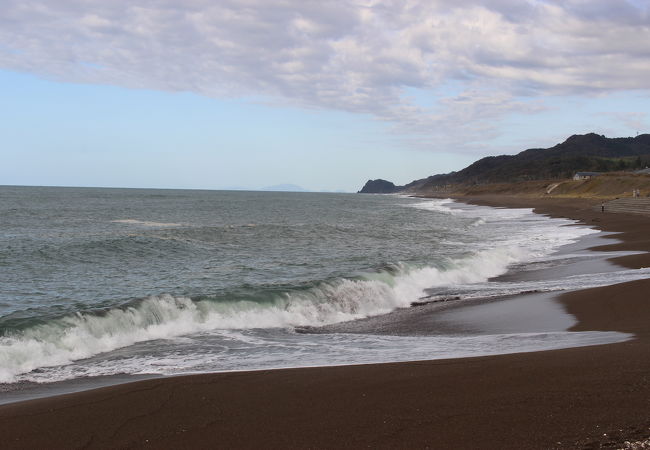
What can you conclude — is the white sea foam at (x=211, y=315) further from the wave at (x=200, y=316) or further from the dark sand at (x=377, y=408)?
the dark sand at (x=377, y=408)

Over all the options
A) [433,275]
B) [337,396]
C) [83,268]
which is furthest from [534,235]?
[337,396]

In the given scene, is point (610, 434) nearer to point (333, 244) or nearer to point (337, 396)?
point (337, 396)

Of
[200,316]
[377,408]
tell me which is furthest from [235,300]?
[377,408]

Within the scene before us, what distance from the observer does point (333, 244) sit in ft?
112

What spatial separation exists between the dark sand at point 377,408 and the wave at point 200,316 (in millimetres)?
3554

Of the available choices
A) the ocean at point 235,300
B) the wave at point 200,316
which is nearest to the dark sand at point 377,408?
the ocean at point 235,300

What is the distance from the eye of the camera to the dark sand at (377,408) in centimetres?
578

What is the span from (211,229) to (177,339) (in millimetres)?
32149

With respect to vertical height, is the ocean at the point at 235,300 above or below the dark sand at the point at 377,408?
below

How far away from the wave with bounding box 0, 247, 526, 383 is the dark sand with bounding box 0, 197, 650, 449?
11.7 ft

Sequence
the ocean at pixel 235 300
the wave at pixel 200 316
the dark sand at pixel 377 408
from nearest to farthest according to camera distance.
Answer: the dark sand at pixel 377 408 < the ocean at pixel 235 300 < the wave at pixel 200 316

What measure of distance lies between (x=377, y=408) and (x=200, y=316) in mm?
8505

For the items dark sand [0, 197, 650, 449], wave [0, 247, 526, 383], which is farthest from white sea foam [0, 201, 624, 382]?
dark sand [0, 197, 650, 449]

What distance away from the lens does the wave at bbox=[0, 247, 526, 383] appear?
36.7ft
